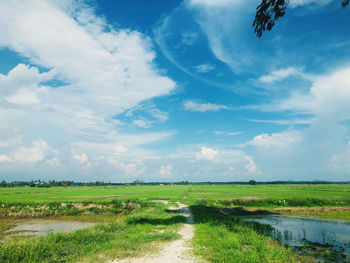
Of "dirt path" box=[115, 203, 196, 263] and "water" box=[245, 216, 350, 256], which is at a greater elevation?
"dirt path" box=[115, 203, 196, 263]

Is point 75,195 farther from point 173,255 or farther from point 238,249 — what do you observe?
point 238,249

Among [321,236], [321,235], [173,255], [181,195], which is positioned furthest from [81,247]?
[181,195]

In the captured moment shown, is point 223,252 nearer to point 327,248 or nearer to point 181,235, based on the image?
point 181,235

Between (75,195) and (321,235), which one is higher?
(321,235)

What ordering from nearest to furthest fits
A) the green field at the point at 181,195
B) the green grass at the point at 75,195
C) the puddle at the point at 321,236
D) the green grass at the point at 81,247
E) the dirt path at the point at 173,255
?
the dirt path at the point at 173,255 < the green grass at the point at 81,247 < the puddle at the point at 321,236 < the green field at the point at 181,195 < the green grass at the point at 75,195

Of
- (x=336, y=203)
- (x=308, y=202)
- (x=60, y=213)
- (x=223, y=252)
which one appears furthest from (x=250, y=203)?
(x=60, y=213)

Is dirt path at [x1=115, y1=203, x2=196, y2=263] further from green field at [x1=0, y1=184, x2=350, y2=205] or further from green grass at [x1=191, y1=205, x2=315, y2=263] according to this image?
green field at [x1=0, y1=184, x2=350, y2=205]

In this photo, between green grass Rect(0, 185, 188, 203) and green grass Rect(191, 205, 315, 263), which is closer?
green grass Rect(191, 205, 315, 263)

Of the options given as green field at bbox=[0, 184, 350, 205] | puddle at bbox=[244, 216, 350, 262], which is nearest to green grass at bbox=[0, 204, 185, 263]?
puddle at bbox=[244, 216, 350, 262]

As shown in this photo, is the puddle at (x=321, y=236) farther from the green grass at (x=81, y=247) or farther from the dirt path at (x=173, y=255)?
the green grass at (x=81, y=247)

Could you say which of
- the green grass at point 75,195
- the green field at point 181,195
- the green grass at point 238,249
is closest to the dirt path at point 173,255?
the green grass at point 238,249

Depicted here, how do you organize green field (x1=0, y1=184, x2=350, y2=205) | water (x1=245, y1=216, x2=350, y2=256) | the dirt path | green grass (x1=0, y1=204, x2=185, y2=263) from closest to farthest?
1. the dirt path
2. green grass (x1=0, y1=204, x2=185, y2=263)
3. water (x1=245, y1=216, x2=350, y2=256)
4. green field (x1=0, y1=184, x2=350, y2=205)

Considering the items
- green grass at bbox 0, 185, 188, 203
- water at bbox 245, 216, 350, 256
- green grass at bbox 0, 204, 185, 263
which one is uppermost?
green grass at bbox 0, 204, 185, 263

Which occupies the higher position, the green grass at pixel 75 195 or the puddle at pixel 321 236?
the puddle at pixel 321 236
